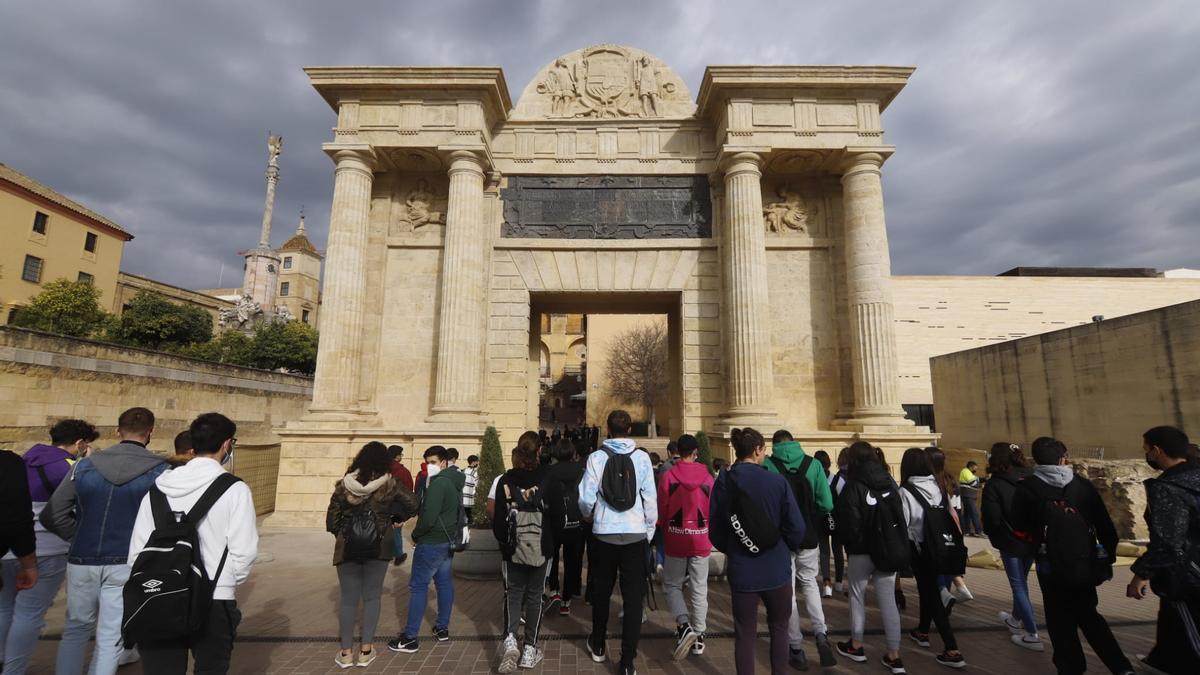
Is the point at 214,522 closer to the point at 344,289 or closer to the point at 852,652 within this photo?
the point at 852,652

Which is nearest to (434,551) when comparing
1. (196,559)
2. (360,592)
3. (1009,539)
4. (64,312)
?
(360,592)

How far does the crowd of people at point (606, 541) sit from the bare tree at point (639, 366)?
3345 cm

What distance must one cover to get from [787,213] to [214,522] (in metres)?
13.5

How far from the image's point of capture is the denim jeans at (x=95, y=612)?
3.39m

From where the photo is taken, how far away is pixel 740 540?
3.71m

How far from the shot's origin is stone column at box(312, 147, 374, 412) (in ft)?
38.3

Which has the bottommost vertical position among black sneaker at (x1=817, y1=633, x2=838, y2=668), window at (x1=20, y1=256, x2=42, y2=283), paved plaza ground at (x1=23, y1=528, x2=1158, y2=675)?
paved plaza ground at (x1=23, y1=528, x2=1158, y2=675)

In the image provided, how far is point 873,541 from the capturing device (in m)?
4.28

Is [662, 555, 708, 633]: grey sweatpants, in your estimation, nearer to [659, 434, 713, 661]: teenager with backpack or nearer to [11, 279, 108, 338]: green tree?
[659, 434, 713, 661]: teenager with backpack

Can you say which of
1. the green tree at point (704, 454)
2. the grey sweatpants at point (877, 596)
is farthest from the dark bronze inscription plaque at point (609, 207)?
the grey sweatpants at point (877, 596)

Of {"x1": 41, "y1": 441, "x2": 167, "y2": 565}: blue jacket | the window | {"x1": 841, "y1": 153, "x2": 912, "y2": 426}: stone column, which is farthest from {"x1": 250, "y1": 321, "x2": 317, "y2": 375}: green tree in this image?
{"x1": 41, "y1": 441, "x2": 167, "y2": 565}: blue jacket

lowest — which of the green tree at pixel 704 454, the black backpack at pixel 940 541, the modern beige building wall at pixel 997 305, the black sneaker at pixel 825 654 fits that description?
the black sneaker at pixel 825 654

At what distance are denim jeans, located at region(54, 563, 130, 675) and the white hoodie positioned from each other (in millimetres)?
1186

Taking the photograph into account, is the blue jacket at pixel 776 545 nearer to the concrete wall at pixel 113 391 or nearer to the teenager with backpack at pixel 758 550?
the teenager with backpack at pixel 758 550
